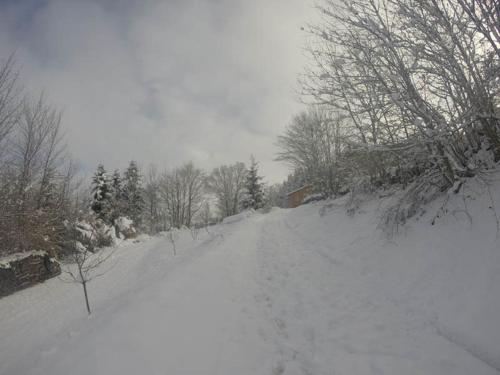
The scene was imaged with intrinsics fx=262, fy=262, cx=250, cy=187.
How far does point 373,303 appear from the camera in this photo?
12.4 ft

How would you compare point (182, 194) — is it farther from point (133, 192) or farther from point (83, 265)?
point (83, 265)

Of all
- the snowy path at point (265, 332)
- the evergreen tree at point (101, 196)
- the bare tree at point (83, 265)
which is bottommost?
the snowy path at point (265, 332)

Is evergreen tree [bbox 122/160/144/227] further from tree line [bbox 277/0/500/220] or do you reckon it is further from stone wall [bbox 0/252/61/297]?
tree line [bbox 277/0/500/220]

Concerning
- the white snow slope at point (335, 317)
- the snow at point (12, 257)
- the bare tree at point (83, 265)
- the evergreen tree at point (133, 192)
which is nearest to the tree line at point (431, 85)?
the white snow slope at point (335, 317)

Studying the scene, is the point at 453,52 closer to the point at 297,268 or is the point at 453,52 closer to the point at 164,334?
the point at 297,268

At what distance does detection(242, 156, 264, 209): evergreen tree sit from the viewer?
4144 cm

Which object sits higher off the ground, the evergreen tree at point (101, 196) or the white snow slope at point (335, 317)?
the evergreen tree at point (101, 196)

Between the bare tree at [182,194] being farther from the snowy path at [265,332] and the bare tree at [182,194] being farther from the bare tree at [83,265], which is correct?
the snowy path at [265,332]

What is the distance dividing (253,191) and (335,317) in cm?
3851

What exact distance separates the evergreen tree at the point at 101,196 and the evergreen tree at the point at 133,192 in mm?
9148

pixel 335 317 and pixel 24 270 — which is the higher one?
pixel 24 270

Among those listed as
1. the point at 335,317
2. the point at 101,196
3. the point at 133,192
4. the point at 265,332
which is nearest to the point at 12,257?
the point at 265,332

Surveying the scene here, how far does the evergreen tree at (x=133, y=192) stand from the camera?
118 feet

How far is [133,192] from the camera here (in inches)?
1496
